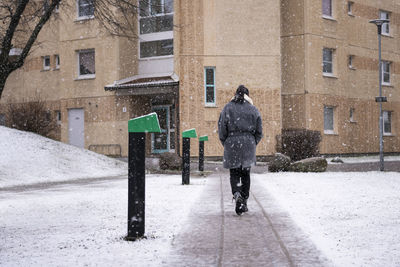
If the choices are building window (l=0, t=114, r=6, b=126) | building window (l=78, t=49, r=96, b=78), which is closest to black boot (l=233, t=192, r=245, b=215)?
building window (l=78, t=49, r=96, b=78)

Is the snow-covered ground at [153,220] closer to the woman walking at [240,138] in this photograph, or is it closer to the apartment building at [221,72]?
the woman walking at [240,138]

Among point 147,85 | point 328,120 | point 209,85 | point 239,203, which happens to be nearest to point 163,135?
point 147,85

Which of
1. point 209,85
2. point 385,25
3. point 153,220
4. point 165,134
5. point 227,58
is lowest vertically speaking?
point 153,220

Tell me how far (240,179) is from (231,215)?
2.03ft

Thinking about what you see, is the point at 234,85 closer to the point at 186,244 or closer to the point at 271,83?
the point at 271,83

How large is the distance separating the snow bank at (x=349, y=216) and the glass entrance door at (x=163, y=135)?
16264mm

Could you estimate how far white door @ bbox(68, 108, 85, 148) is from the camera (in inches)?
1111

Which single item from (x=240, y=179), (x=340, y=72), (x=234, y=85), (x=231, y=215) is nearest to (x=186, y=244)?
(x=231, y=215)

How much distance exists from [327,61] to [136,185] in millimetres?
23623

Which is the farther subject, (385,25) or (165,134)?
(385,25)

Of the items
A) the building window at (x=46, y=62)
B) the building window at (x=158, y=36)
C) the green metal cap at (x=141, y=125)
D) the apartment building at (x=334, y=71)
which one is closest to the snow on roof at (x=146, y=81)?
the building window at (x=158, y=36)

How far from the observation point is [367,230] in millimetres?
5477

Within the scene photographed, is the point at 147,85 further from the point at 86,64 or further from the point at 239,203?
the point at 239,203

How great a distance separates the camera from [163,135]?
90.5 ft
